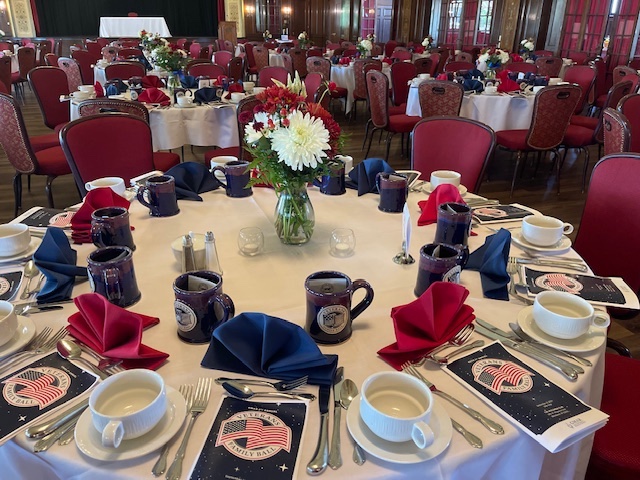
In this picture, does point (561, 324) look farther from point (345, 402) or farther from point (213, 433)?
point (213, 433)

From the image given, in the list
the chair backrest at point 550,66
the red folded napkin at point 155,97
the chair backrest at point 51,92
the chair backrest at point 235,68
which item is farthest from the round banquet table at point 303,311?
the chair backrest at point 550,66

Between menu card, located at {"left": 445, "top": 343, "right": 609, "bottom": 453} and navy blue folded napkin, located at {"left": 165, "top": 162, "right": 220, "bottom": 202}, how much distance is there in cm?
121

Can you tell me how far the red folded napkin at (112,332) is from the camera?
962 mm

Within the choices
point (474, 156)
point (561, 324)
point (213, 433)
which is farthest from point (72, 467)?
point (474, 156)

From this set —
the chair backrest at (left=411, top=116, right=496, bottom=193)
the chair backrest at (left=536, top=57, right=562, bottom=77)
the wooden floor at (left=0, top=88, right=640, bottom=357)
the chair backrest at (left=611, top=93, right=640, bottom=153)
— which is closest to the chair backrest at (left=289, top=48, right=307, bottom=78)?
the wooden floor at (left=0, top=88, right=640, bottom=357)

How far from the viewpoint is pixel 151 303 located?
3.87 feet

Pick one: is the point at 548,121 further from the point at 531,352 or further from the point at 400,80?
the point at 531,352

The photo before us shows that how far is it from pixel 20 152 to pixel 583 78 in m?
5.63

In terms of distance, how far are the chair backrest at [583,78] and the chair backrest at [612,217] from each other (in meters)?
4.16

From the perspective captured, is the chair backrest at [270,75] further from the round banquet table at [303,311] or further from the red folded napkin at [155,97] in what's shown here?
the round banquet table at [303,311]

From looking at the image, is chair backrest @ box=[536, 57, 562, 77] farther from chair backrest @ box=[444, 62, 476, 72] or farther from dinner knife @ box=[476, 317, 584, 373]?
dinner knife @ box=[476, 317, 584, 373]

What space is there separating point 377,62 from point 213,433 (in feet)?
20.6

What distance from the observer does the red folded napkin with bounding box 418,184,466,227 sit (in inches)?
63.6

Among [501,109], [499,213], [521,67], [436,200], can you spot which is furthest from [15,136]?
[521,67]
